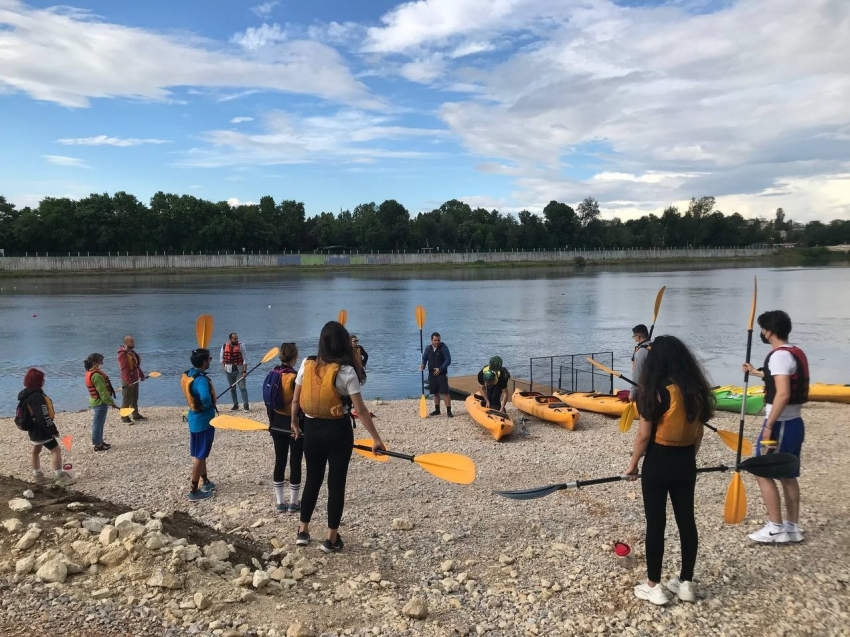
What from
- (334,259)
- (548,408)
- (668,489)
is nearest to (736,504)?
(668,489)

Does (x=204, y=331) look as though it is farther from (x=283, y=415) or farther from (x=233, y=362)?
(x=283, y=415)

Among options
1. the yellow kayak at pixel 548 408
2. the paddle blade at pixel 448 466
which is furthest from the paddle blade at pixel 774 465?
the yellow kayak at pixel 548 408

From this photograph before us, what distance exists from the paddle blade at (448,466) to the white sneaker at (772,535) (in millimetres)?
2706

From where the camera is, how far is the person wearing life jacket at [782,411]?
5.07m

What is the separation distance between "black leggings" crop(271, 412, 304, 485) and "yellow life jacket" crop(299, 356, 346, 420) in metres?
1.39

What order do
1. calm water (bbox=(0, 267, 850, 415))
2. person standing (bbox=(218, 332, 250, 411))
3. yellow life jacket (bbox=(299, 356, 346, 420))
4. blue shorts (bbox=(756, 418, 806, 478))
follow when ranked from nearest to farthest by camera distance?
yellow life jacket (bbox=(299, 356, 346, 420))
blue shorts (bbox=(756, 418, 806, 478))
person standing (bbox=(218, 332, 250, 411))
calm water (bbox=(0, 267, 850, 415))

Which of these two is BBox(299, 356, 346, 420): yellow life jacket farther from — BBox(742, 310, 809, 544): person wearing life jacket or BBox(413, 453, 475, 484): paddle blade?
BBox(742, 310, 809, 544): person wearing life jacket

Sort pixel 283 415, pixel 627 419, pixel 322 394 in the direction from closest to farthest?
pixel 322 394 → pixel 283 415 → pixel 627 419

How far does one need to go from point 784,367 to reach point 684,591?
2009 mm

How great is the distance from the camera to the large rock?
15.1 ft

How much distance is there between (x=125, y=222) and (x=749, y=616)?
102858 mm

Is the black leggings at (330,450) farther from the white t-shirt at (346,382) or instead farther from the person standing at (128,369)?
the person standing at (128,369)

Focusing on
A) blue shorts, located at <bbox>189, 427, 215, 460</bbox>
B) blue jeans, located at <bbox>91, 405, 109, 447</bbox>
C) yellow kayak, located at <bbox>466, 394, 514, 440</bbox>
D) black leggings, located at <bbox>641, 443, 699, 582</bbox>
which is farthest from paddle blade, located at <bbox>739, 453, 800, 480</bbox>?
blue jeans, located at <bbox>91, 405, 109, 447</bbox>

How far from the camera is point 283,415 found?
6406 mm
